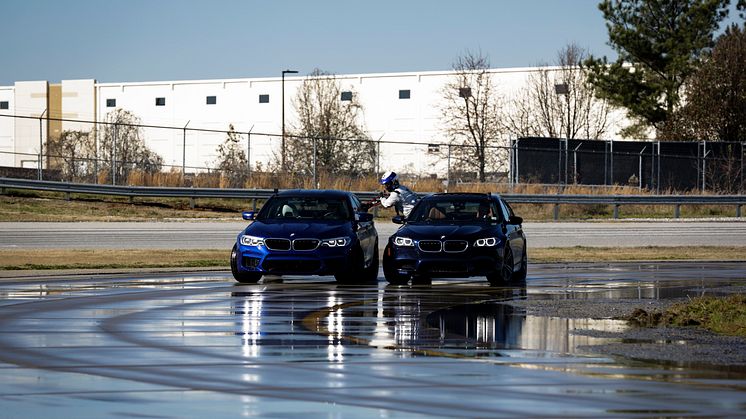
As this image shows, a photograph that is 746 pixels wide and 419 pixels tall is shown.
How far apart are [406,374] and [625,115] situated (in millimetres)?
66939

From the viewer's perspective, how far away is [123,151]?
179 ft

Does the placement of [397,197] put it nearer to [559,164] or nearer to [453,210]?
[453,210]

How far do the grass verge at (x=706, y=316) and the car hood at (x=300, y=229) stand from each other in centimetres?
762

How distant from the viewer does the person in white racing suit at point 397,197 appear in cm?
2602

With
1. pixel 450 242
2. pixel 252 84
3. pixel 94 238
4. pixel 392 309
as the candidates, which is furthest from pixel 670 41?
pixel 392 309

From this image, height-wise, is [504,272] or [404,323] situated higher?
[504,272]

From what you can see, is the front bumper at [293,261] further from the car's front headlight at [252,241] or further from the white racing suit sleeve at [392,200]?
the white racing suit sleeve at [392,200]

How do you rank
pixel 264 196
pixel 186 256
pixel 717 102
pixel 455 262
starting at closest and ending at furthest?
pixel 455 262, pixel 186 256, pixel 264 196, pixel 717 102

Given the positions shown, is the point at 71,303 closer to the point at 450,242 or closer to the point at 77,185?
the point at 450,242

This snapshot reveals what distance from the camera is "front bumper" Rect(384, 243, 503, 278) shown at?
22234 millimetres

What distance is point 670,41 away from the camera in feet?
225

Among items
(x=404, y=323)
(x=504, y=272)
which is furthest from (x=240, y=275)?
(x=404, y=323)

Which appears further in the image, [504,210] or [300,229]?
[504,210]

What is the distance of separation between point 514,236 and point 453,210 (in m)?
1.09
